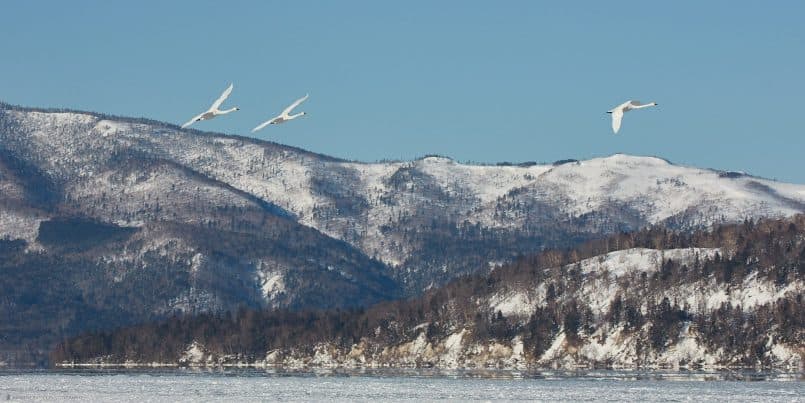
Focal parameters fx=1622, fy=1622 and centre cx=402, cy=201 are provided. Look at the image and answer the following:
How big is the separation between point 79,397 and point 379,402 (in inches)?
1466

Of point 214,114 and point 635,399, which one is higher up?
point 214,114

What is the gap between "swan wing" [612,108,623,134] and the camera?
15110 centimetres

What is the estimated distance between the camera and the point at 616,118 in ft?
514

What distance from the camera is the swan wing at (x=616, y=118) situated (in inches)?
5949

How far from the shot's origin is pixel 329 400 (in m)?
184

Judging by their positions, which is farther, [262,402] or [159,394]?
[159,394]

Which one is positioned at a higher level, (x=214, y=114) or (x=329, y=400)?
(x=214, y=114)

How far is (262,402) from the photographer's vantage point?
595 ft

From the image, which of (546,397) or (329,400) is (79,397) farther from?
(546,397)

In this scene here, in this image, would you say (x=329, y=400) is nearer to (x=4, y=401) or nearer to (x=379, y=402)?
(x=379, y=402)

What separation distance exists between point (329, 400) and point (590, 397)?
3042 cm

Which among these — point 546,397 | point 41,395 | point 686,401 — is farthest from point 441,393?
point 41,395

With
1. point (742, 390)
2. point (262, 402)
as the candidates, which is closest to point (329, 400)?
point (262, 402)

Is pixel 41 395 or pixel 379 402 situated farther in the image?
pixel 41 395
